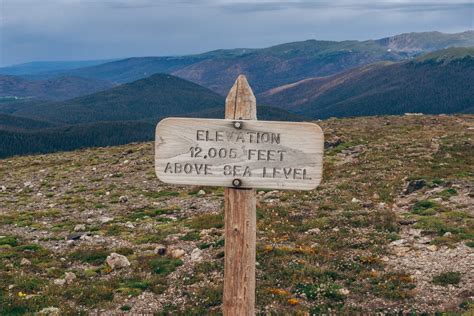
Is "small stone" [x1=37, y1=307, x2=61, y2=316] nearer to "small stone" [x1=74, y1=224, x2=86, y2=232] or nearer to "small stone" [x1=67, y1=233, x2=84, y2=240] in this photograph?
"small stone" [x1=67, y1=233, x2=84, y2=240]

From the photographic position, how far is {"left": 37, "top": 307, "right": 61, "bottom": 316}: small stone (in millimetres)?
10645

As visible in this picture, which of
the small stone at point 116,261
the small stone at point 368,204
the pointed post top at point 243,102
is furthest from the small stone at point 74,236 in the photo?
the pointed post top at point 243,102

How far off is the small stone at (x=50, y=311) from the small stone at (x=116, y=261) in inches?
128

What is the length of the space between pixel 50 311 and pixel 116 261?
357cm

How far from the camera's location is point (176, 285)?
1266 cm

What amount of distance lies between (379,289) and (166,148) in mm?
8425

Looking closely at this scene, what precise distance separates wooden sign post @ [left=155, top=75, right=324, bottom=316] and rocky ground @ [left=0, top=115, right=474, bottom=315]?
193 inches

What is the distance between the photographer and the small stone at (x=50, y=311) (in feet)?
34.9

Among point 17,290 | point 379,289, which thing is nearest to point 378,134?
point 379,289

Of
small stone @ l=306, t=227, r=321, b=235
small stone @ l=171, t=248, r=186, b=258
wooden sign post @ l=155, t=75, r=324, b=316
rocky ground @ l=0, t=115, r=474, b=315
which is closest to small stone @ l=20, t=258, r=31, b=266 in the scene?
rocky ground @ l=0, t=115, r=474, b=315

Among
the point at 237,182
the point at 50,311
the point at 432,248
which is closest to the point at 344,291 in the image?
the point at 432,248

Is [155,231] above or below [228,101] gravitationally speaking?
below

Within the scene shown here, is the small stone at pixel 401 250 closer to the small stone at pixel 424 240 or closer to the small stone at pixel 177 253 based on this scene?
the small stone at pixel 424 240

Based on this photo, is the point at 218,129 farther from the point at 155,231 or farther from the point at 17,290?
the point at 155,231
